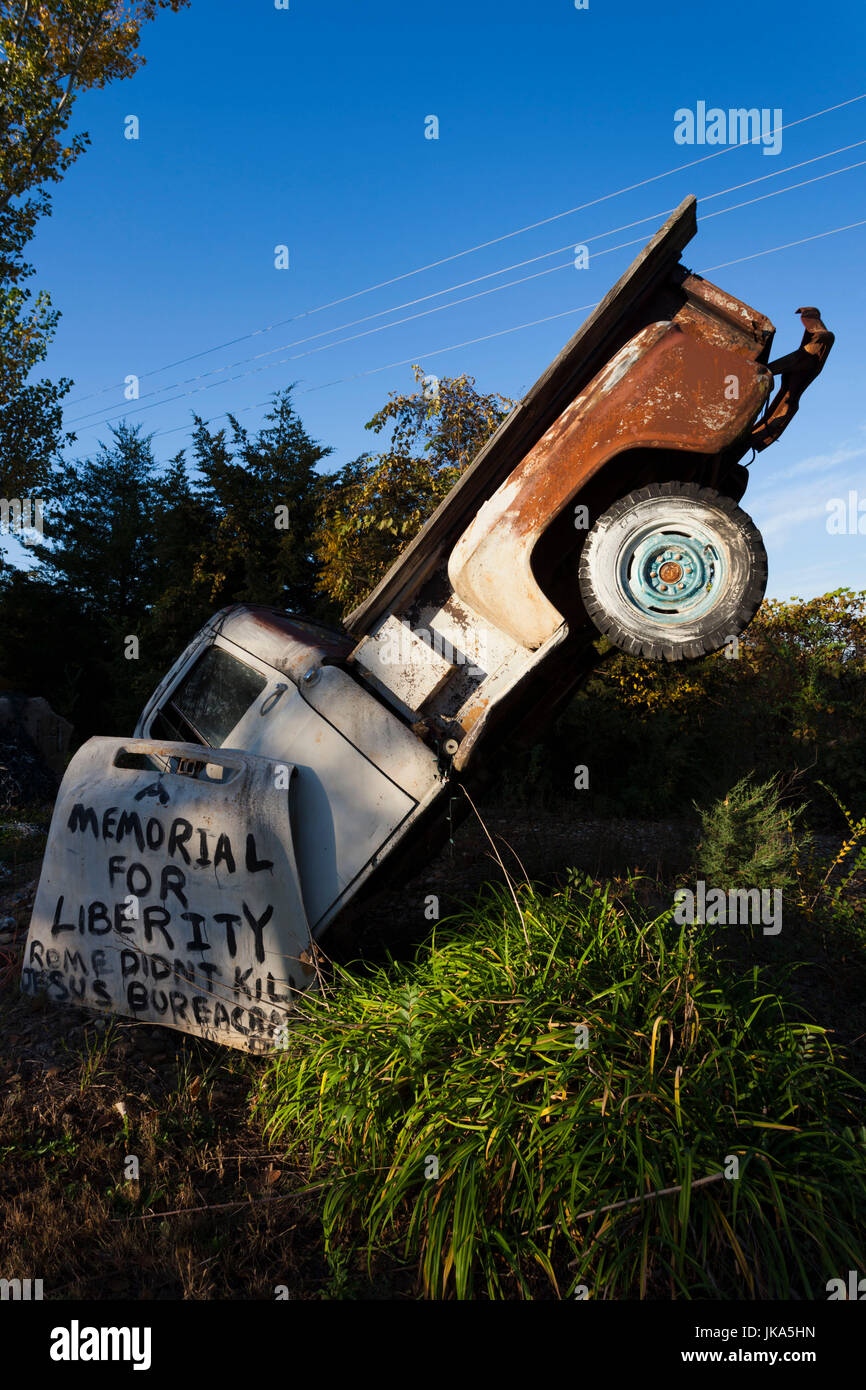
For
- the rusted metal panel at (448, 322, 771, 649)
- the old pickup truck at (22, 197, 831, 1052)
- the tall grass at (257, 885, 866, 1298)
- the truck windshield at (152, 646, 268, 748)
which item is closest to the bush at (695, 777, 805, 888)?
the tall grass at (257, 885, 866, 1298)

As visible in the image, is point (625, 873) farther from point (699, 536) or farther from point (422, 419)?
point (422, 419)

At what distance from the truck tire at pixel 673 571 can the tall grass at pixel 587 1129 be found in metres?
1.31

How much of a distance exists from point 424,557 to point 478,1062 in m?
2.48

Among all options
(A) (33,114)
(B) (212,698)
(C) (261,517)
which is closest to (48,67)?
(A) (33,114)

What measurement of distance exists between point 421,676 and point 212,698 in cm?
133

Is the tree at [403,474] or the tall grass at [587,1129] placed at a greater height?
the tree at [403,474]

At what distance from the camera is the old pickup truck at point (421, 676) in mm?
3424

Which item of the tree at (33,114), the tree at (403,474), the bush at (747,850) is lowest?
the bush at (747,850)

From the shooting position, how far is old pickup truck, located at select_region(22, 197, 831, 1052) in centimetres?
342

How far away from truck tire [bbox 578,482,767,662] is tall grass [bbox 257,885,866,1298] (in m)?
1.31

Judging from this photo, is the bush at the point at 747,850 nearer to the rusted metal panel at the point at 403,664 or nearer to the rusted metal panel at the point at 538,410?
the rusted metal panel at the point at 403,664

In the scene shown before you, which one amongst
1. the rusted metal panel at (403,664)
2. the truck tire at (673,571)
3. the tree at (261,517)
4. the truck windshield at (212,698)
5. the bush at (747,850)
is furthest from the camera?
the tree at (261,517)

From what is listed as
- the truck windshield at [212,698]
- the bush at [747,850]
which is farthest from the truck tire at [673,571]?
the bush at [747,850]

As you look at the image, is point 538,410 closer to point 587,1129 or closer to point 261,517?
point 587,1129
